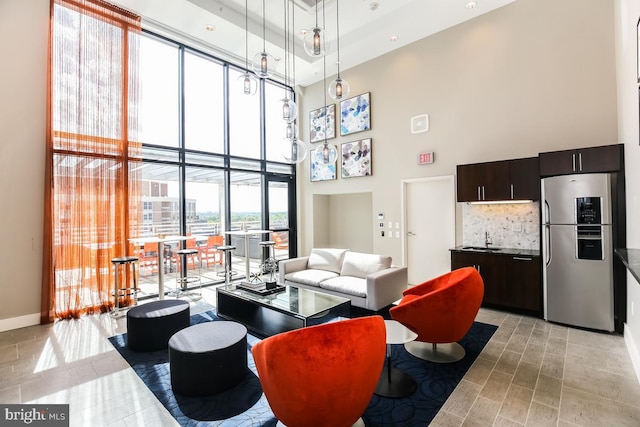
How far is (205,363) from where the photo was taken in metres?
2.43

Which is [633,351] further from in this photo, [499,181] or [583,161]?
[499,181]

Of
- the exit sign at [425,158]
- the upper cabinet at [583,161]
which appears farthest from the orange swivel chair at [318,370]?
the exit sign at [425,158]

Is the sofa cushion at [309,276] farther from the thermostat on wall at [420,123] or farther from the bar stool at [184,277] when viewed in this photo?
the thermostat on wall at [420,123]

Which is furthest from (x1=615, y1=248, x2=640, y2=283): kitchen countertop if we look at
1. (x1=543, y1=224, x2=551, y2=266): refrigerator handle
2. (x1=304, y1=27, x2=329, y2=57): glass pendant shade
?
(x1=304, y1=27, x2=329, y2=57): glass pendant shade

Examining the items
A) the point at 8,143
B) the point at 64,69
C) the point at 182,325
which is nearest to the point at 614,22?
the point at 182,325

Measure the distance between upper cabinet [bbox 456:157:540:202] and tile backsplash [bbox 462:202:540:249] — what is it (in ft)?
1.27

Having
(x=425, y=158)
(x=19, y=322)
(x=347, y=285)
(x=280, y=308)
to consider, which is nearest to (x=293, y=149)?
(x=280, y=308)

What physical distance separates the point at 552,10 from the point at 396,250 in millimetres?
4526

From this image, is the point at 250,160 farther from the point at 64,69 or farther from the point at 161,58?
the point at 64,69

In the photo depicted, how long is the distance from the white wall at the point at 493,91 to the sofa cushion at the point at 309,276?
5.86ft

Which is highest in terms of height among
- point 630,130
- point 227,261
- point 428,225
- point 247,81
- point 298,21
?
point 298,21

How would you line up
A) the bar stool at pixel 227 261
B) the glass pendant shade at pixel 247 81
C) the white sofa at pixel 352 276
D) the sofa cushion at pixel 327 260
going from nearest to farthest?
the glass pendant shade at pixel 247 81
the white sofa at pixel 352 276
the sofa cushion at pixel 327 260
the bar stool at pixel 227 261

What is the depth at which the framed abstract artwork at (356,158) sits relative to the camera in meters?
6.52

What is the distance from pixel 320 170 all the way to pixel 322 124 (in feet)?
3.71
